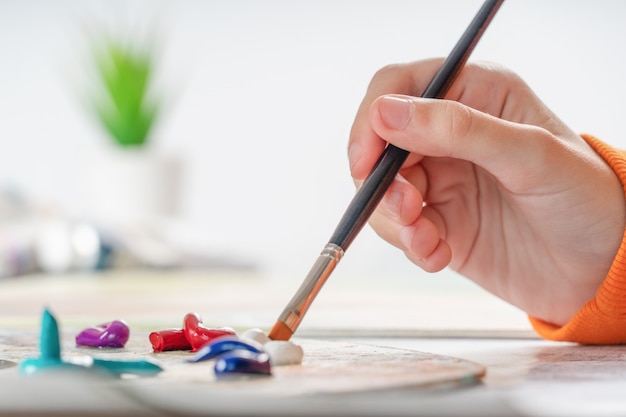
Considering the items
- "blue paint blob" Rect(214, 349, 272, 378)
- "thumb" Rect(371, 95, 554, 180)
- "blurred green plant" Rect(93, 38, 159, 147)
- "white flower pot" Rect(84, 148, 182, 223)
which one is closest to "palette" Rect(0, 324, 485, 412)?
"blue paint blob" Rect(214, 349, 272, 378)

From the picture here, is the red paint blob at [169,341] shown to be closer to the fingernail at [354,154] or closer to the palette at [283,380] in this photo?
the palette at [283,380]

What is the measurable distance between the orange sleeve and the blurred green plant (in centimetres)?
266

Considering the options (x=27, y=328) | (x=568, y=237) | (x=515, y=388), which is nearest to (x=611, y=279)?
(x=568, y=237)

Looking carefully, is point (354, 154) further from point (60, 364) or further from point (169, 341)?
point (60, 364)

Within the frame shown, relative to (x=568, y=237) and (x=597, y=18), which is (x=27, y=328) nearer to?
(x=568, y=237)

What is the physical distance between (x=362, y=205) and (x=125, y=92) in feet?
9.01

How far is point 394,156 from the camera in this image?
24.8 inches

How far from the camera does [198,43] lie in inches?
137

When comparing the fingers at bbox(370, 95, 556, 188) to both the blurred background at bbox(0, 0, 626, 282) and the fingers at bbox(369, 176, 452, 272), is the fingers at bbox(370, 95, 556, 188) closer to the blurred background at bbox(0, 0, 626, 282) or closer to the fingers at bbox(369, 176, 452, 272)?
the fingers at bbox(369, 176, 452, 272)

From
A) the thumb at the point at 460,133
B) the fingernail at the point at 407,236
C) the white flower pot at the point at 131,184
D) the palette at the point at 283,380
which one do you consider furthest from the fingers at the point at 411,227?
the white flower pot at the point at 131,184

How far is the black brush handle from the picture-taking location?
23.2 inches

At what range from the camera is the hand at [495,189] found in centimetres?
59

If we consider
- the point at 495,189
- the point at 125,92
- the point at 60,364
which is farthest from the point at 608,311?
the point at 125,92

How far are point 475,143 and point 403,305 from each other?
546 millimetres
